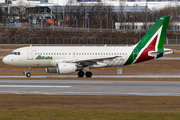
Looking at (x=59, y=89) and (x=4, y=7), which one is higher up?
(x=4, y=7)

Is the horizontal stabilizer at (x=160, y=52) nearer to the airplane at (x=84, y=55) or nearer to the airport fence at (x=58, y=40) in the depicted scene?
the airplane at (x=84, y=55)

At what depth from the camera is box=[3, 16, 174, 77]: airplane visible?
40656 mm

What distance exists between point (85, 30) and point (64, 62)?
2527 inches

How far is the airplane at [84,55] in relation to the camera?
40.7 metres

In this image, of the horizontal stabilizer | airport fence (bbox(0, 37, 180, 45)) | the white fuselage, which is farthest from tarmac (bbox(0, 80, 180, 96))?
airport fence (bbox(0, 37, 180, 45))
